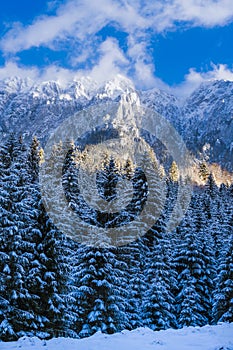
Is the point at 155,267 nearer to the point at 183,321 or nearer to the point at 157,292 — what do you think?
the point at 157,292

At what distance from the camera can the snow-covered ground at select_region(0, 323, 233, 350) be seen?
11.9 m

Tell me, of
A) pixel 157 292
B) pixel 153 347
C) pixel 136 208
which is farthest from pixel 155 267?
pixel 153 347

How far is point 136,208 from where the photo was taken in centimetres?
2545

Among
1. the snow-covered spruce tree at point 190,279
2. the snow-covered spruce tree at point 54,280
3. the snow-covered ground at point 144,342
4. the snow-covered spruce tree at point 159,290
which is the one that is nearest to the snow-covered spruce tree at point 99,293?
the snow-covered spruce tree at point 54,280

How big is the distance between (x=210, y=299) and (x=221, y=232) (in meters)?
11.6

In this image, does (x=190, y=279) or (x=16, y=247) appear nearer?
(x=16, y=247)

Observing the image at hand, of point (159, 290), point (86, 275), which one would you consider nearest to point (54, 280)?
point (86, 275)

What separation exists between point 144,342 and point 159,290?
12.1m

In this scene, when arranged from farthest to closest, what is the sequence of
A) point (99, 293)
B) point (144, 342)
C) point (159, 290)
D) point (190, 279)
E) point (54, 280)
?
point (190, 279), point (159, 290), point (99, 293), point (54, 280), point (144, 342)

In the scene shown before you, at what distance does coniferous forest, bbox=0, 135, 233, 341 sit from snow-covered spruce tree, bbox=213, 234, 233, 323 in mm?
67

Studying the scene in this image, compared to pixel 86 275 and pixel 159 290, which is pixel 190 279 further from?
pixel 86 275

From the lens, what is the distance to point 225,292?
25484mm

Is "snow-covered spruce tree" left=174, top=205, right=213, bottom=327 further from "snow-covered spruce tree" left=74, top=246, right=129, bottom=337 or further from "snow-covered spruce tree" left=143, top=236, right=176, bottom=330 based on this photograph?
"snow-covered spruce tree" left=74, top=246, right=129, bottom=337

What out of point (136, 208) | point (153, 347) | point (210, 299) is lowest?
point (153, 347)
